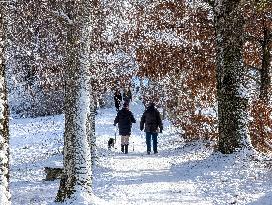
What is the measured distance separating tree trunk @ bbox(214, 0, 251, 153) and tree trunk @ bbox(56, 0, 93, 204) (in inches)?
208

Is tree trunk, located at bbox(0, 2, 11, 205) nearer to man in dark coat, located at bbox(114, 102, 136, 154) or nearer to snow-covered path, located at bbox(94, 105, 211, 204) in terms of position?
snow-covered path, located at bbox(94, 105, 211, 204)

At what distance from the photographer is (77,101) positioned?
386 inches

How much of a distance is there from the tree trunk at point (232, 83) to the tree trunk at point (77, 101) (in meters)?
5.29

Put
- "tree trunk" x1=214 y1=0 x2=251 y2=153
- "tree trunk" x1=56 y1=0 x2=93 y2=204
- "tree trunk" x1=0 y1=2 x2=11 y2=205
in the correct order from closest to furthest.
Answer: "tree trunk" x1=0 y1=2 x2=11 y2=205
"tree trunk" x1=56 y1=0 x2=93 y2=204
"tree trunk" x1=214 y1=0 x2=251 y2=153

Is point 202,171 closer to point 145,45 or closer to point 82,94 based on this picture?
point 82,94

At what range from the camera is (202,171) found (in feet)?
44.1

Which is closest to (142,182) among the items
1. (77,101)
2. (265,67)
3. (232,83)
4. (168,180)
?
(168,180)

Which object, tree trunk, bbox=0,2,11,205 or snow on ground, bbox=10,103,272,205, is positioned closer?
tree trunk, bbox=0,2,11,205

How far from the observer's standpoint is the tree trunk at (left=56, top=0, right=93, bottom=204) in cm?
973

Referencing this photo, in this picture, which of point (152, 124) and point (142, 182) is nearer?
point (142, 182)

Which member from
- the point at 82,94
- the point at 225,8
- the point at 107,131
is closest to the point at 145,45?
the point at 225,8

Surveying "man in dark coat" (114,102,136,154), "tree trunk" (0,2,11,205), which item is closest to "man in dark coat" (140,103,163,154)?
"man in dark coat" (114,102,136,154)

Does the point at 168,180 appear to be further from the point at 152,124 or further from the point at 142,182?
the point at 152,124

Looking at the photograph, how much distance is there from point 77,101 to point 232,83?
5.55 meters
